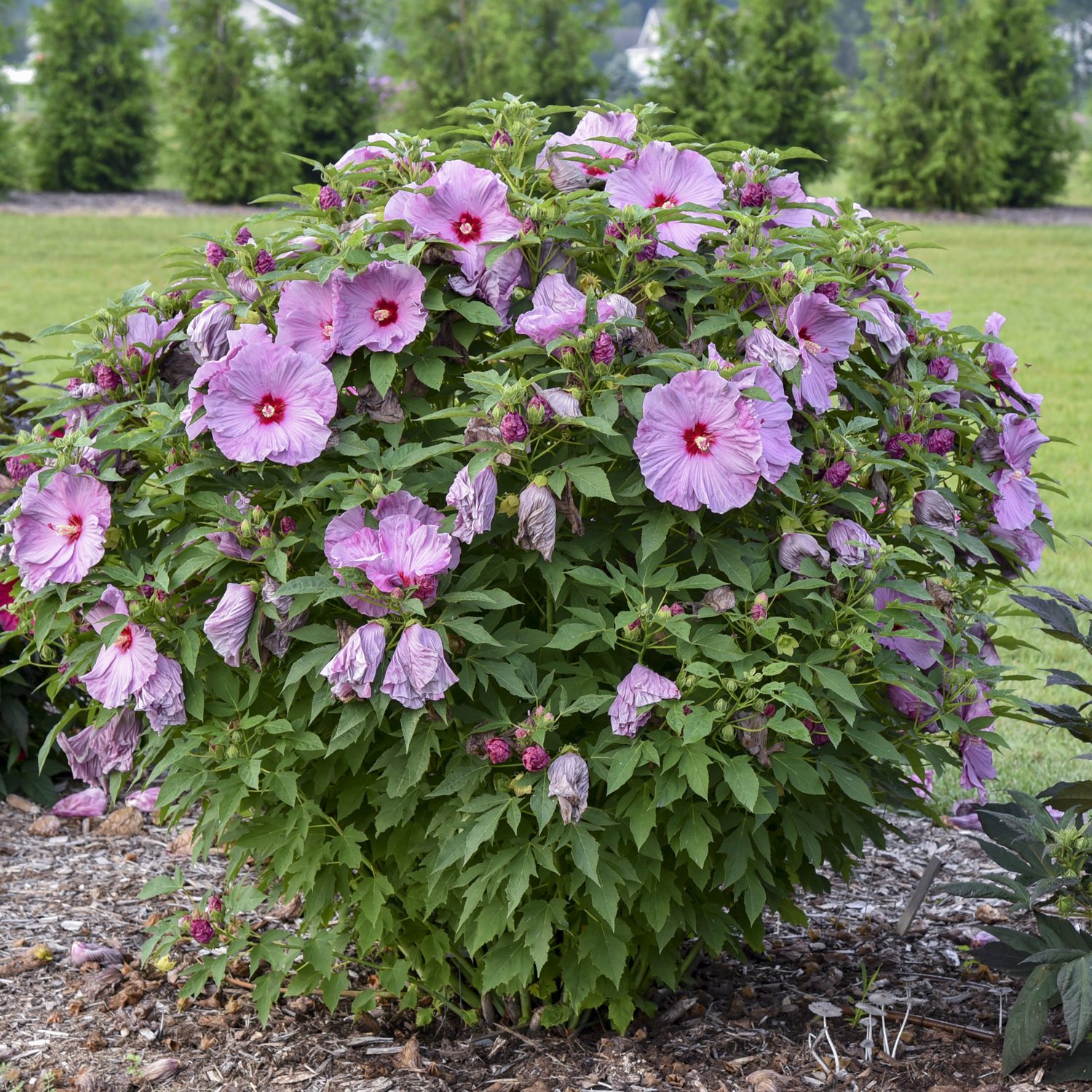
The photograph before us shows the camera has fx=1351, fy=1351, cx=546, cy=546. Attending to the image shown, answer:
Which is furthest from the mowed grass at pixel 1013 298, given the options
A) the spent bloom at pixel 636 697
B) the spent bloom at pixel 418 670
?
the spent bloom at pixel 418 670

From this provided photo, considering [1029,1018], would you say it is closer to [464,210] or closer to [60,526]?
[464,210]

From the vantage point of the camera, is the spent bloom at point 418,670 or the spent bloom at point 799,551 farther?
the spent bloom at point 799,551

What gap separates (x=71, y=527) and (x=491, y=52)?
15882 mm

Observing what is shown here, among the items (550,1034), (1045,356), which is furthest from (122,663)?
(1045,356)

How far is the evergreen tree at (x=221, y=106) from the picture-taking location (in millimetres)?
16328

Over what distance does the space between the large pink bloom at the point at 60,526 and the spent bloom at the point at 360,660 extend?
0.53 metres

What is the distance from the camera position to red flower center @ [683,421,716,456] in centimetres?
197

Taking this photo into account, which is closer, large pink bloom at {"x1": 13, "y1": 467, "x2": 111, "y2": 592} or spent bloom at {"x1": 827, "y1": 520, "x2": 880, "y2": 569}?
spent bloom at {"x1": 827, "y1": 520, "x2": 880, "y2": 569}

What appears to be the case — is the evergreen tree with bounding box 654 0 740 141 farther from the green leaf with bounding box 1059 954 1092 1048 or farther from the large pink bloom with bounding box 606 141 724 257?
the green leaf with bounding box 1059 954 1092 1048

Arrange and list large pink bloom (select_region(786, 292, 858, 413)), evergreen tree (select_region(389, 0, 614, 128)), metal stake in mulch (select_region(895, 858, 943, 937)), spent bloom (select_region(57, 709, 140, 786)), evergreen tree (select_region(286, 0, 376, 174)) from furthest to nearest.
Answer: evergreen tree (select_region(286, 0, 376, 174))
evergreen tree (select_region(389, 0, 614, 128))
metal stake in mulch (select_region(895, 858, 943, 937))
spent bloom (select_region(57, 709, 140, 786))
large pink bloom (select_region(786, 292, 858, 413))

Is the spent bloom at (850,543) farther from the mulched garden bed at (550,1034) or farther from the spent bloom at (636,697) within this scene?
the mulched garden bed at (550,1034)

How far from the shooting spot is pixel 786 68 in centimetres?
1698

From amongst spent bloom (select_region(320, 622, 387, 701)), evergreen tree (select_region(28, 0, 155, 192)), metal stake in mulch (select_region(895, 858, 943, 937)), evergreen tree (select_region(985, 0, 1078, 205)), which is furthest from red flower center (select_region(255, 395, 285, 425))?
evergreen tree (select_region(985, 0, 1078, 205))

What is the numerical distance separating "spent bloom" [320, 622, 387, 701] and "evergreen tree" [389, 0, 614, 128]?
1583 cm
